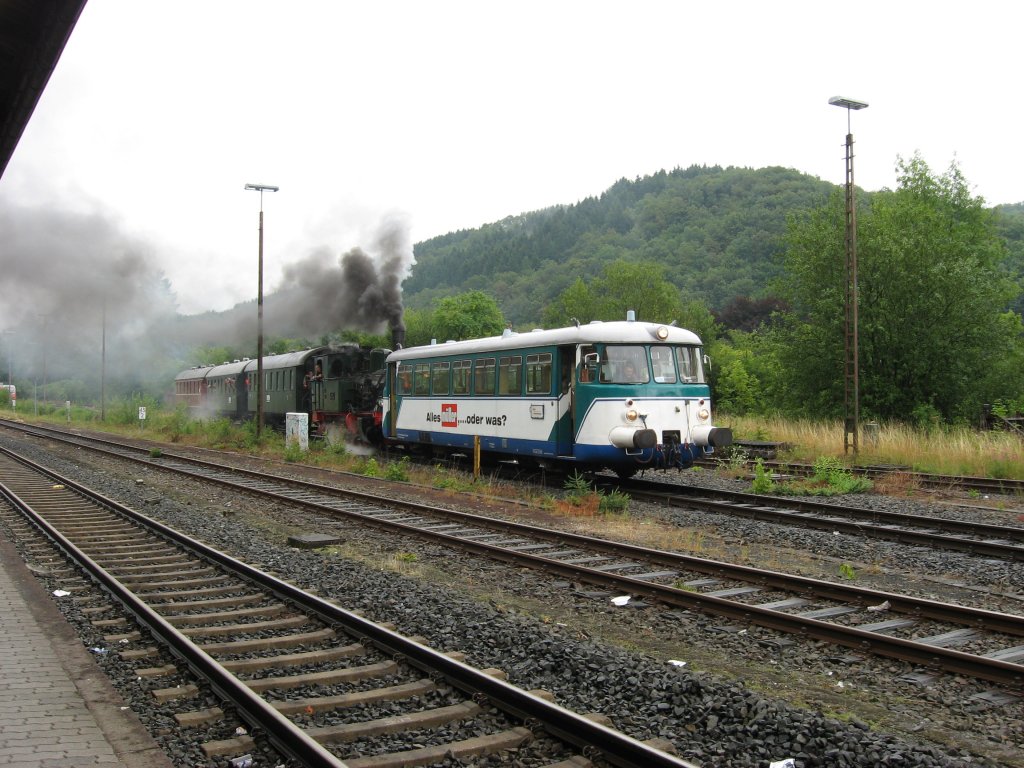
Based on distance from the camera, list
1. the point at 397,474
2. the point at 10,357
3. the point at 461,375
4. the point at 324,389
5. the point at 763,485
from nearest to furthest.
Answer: the point at 763,485 < the point at 397,474 < the point at 461,375 < the point at 324,389 < the point at 10,357

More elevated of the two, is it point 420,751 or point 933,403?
point 933,403

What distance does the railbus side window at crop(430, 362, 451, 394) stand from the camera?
19.0m

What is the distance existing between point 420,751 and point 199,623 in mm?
3304

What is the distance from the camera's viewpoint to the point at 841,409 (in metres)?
26.5

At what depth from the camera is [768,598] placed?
756cm

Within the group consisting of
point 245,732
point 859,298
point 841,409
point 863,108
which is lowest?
point 245,732

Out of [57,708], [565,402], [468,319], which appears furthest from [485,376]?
[468,319]

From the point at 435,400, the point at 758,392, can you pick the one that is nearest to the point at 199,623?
the point at 435,400

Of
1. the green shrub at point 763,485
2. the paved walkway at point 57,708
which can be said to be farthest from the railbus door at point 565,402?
the paved walkway at point 57,708

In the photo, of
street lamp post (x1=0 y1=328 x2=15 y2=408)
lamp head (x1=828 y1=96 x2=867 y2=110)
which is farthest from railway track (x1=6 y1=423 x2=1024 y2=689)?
street lamp post (x1=0 y1=328 x2=15 y2=408)

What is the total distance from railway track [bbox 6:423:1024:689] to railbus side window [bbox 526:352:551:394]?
4.17 metres

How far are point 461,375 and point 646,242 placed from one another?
272ft

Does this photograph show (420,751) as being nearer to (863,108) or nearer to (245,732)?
(245,732)

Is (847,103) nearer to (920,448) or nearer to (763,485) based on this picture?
(920,448)
